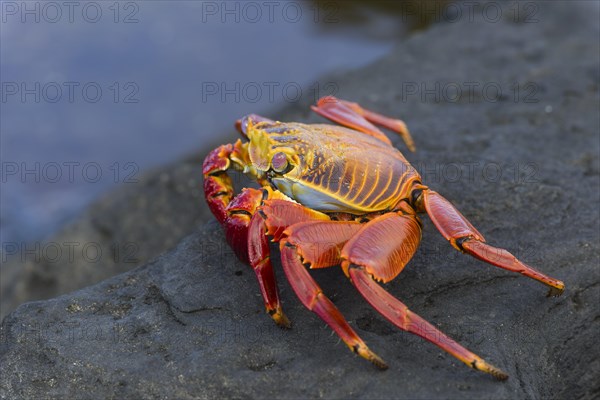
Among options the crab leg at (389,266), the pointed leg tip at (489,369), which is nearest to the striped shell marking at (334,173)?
the crab leg at (389,266)

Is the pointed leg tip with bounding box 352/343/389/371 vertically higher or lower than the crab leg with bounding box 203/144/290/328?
lower

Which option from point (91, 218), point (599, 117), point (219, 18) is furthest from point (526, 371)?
point (219, 18)

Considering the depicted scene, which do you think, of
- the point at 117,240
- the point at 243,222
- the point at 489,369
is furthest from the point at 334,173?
the point at 117,240

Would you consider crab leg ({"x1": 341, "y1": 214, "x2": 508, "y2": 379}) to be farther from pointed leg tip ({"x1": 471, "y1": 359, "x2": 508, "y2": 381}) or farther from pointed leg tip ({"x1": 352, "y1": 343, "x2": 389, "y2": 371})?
pointed leg tip ({"x1": 352, "y1": 343, "x2": 389, "y2": 371})

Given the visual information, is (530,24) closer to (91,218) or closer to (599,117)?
(599,117)

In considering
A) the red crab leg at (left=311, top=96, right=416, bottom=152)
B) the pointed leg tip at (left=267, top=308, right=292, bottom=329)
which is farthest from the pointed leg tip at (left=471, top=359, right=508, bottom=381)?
the red crab leg at (left=311, top=96, right=416, bottom=152)

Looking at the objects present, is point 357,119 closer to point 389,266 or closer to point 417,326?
point 389,266
